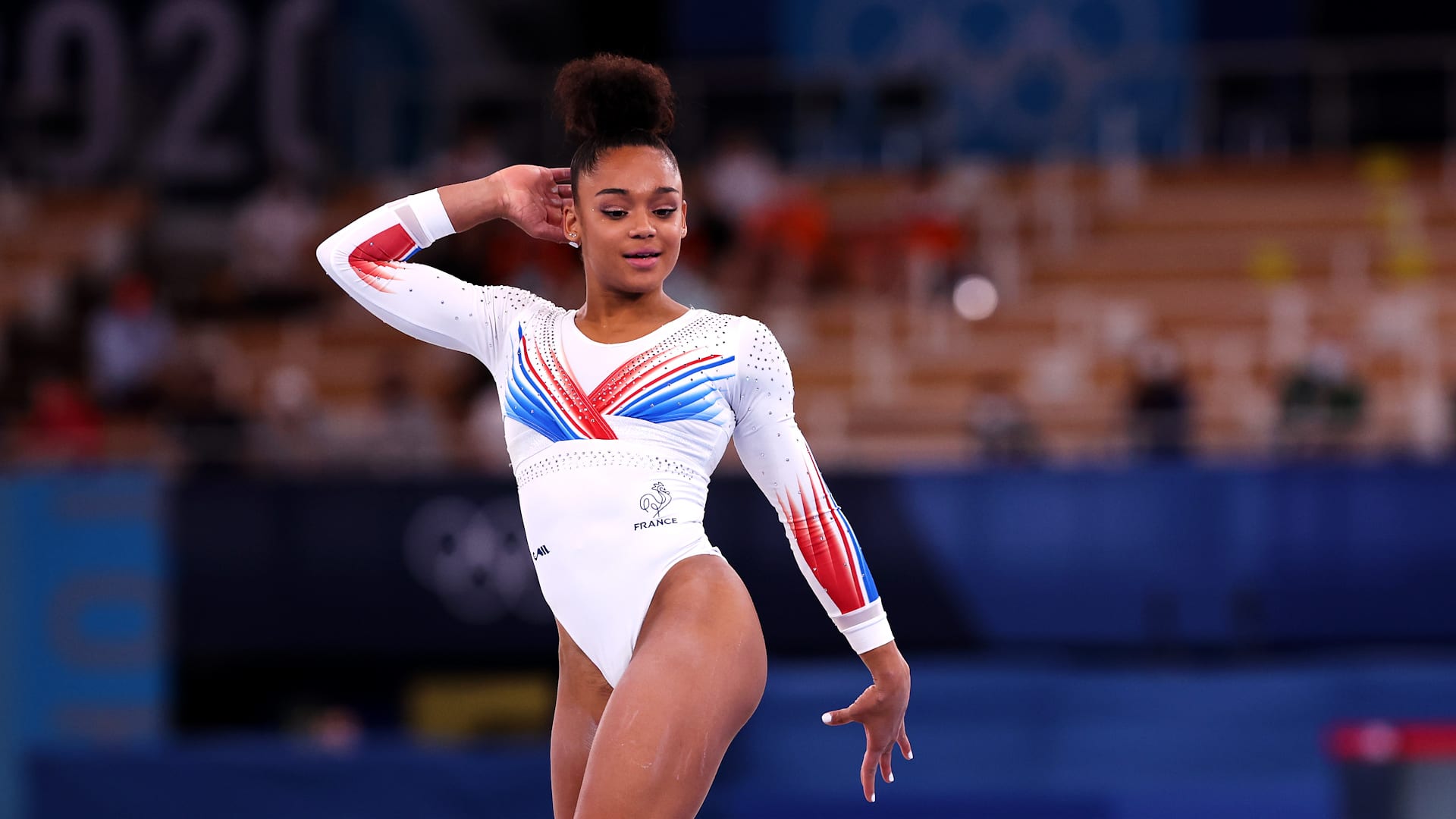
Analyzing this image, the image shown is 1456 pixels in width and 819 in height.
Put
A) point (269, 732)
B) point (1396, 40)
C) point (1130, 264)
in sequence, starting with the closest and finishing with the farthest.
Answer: point (269, 732)
point (1130, 264)
point (1396, 40)

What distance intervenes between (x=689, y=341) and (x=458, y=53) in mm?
14618

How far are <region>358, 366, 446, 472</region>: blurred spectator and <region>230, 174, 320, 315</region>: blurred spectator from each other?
2.32m

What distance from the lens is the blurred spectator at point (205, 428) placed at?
11.8 meters

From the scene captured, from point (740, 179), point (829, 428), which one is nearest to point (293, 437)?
point (829, 428)

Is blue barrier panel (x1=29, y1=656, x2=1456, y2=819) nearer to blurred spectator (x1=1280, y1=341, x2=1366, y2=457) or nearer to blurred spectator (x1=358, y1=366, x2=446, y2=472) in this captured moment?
blurred spectator (x1=1280, y1=341, x2=1366, y2=457)

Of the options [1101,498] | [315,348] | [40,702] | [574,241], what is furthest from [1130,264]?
[574,241]

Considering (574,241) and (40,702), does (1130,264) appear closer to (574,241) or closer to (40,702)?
(40,702)

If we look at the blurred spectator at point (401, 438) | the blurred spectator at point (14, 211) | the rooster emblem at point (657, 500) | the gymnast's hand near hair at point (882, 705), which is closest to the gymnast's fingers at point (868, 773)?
the gymnast's hand near hair at point (882, 705)

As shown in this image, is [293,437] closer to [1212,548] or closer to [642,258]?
[1212,548]

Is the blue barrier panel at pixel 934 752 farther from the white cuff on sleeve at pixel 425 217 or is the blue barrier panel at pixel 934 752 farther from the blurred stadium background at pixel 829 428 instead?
the white cuff on sleeve at pixel 425 217

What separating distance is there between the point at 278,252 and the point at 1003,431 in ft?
19.0

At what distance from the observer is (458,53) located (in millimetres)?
18000

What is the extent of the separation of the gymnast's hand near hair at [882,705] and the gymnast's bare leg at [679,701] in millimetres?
230

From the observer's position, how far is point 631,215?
395 centimetres
